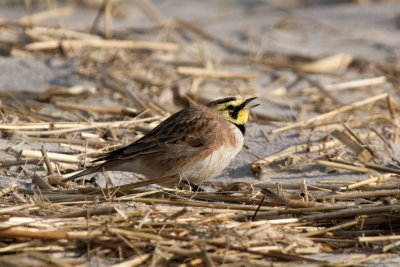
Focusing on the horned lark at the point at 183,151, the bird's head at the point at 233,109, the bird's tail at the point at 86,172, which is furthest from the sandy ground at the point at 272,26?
the bird's tail at the point at 86,172

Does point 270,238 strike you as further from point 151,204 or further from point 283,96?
point 283,96

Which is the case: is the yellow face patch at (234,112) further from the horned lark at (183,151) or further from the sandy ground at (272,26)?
the sandy ground at (272,26)

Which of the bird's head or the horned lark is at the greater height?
the bird's head

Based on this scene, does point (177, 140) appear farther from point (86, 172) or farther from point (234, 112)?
point (86, 172)

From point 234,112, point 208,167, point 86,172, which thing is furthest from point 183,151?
point 86,172

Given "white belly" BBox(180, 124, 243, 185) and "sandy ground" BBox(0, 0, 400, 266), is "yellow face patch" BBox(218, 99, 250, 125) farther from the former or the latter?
"sandy ground" BBox(0, 0, 400, 266)

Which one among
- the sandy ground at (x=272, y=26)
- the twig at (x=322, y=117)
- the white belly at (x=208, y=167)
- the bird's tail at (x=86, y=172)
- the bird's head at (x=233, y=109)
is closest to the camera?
the bird's tail at (x=86, y=172)

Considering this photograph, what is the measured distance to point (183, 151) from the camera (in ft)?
20.1

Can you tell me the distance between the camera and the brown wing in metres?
6.11

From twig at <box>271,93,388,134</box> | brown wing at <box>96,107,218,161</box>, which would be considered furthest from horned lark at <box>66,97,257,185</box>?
twig at <box>271,93,388,134</box>

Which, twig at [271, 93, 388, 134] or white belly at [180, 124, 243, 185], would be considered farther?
twig at [271, 93, 388, 134]

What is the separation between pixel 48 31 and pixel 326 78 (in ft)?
11.4

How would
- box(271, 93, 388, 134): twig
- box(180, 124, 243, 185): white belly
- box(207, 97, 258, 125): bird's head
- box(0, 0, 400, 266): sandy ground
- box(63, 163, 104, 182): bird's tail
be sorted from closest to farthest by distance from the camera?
box(63, 163, 104, 182): bird's tail, box(180, 124, 243, 185): white belly, box(207, 97, 258, 125): bird's head, box(271, 93, 388, 134): twig, box(0, 0, 400, 266): sandy ground

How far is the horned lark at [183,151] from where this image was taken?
19.9 feet
